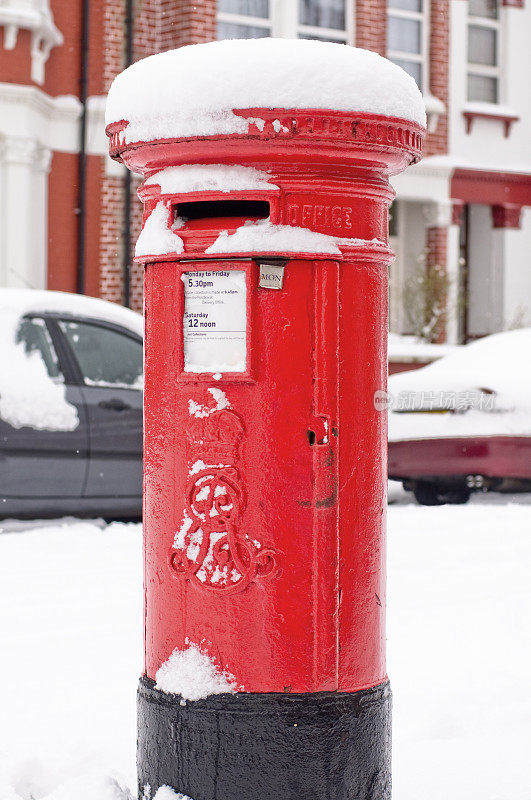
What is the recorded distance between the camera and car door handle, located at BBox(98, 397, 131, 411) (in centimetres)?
708

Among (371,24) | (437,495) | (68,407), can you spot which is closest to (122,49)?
(371,24)

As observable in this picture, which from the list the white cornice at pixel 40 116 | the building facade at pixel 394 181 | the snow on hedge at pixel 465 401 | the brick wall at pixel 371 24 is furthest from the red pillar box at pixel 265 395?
the brick wall at pixel 371 24

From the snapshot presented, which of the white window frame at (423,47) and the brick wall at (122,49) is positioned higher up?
the white window frame at (423,47)

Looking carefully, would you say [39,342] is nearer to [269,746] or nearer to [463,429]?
[463,429]

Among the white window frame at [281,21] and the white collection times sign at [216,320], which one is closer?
the white collection times sign at [216,320]

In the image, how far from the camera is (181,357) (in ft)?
8.69

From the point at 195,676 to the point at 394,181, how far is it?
47.4ft

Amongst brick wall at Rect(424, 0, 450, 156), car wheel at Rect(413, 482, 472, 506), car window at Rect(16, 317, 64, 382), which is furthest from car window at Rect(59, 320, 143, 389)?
brick wall at Rect(424, 0, 450, 156)

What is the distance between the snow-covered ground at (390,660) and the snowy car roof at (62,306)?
132cm

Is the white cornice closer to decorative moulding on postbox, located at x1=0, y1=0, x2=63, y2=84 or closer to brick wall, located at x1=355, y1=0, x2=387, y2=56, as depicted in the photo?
decorative moulding on postbox, located at x1=0, y1=0, x2=63, y2=84

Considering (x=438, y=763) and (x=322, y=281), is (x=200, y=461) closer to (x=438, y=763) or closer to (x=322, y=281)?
(x=322, y=281)

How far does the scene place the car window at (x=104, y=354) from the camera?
719cm

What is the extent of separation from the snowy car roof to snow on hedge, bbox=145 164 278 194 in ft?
14.9

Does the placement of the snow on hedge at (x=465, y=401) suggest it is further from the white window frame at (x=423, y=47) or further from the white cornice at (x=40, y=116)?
the white window frame at (x=423, y=47)
